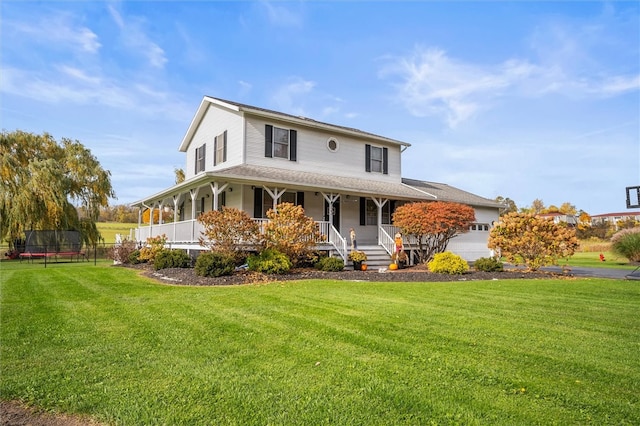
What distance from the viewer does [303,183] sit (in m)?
15.2

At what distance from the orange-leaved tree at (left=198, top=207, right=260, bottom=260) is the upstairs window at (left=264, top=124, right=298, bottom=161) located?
5.35 meters

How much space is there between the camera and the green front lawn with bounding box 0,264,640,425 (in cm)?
299

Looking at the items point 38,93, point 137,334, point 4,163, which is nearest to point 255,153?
point 38,93

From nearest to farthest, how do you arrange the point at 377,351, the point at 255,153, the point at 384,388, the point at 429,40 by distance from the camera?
1. the point at 384,388
2. the point at 377,351
3. the point at 429,40
4. the point at 255,153

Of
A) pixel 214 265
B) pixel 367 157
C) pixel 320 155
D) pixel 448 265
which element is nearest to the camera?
pixel 214 265

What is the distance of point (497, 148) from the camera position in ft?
67.7

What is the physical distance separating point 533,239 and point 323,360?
13.0 metres

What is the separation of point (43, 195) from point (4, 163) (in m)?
3.38

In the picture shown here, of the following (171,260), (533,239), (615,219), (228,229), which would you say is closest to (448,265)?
(533,239)

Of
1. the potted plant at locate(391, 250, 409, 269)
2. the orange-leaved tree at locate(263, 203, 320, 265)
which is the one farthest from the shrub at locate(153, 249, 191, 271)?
the potted plant at locate(391, 250, 409, 269)

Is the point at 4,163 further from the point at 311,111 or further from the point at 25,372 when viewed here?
the point at 25,372

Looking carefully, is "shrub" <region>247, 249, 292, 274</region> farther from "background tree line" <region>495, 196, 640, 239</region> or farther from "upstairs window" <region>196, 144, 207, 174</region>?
"background tree line" <region>495, 196, 640, 239</region>

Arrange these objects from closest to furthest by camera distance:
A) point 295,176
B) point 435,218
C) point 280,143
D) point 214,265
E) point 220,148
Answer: point 214,265 < point 435,218 < point 295,176 < point 280,143 < point 220,148

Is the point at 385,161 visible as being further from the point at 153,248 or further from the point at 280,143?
the point at 153,248
